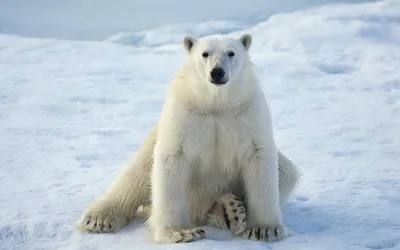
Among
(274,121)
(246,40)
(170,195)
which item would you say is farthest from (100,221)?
(274,121)

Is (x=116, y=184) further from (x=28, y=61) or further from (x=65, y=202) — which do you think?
(x=28, y=61)

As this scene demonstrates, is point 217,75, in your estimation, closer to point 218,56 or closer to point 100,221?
point 218,56

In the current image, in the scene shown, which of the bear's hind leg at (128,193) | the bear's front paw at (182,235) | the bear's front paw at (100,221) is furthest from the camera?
the bear's hind leg at (128,193)

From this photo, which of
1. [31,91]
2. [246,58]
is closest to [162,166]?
[246,58]

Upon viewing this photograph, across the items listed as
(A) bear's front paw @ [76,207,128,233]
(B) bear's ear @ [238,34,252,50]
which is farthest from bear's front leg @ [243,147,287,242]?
(A) bear's front paw @ [76,207,128,233]

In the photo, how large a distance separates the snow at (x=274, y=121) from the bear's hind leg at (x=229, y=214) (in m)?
0.07

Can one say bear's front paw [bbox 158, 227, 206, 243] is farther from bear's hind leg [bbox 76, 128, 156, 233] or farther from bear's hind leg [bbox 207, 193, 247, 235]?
bear's hind leg [bbox 76, 128, 156, 233]

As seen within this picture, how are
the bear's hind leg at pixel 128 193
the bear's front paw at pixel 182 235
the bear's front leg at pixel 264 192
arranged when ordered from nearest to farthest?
the bear's front paw at pixel 182 235, the bear's front leg at pixel 264 192, the bear's hind leg at pixel 128 193

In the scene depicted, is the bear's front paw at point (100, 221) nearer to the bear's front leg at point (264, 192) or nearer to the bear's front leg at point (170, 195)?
the bear's front leg at point (170, 195)

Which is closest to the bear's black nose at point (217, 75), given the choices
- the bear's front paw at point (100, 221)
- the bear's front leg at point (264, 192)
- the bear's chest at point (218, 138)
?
the bear's chest at point (218, 138)

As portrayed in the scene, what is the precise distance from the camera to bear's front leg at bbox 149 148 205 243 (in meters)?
3.35

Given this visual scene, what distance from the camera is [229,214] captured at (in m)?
3.47

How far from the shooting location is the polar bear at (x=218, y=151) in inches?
132

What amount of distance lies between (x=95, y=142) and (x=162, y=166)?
343 cm
